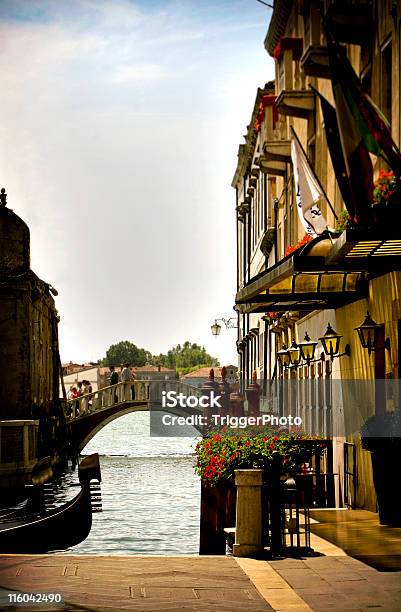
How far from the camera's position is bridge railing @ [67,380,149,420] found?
162ft

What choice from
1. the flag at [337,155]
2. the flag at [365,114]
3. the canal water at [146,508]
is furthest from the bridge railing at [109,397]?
the flag at [365,114]

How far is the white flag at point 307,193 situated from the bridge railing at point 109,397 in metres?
31.2

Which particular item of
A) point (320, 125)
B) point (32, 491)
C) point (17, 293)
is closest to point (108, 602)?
point (32, 491)

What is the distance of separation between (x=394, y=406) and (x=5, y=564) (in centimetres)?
542

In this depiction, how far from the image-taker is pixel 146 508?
2809 centimetres

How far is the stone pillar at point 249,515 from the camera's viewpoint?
11.2 meters

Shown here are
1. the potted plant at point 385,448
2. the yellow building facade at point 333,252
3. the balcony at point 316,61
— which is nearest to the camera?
the potted plant at point 385,448

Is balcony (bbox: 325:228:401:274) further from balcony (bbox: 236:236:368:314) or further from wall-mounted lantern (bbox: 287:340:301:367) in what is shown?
wall-mounted lantern (bbox: 287:340:301:367)

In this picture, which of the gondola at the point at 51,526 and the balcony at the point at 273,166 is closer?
the gondola at the point at 51,526

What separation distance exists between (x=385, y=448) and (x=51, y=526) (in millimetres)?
6300

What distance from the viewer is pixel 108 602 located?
8695 millimetres

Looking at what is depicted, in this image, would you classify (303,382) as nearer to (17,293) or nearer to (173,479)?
(17,293)

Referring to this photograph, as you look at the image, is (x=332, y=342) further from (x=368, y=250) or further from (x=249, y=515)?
(x=249, y=515)

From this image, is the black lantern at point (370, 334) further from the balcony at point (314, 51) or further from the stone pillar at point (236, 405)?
the stone pillar at point (236, 405)
